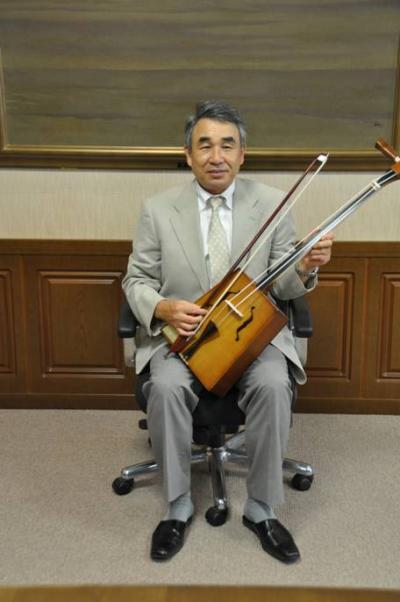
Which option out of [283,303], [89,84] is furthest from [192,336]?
[89,84]

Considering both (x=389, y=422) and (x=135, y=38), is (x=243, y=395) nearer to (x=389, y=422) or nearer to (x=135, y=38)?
(x=389, y=422)

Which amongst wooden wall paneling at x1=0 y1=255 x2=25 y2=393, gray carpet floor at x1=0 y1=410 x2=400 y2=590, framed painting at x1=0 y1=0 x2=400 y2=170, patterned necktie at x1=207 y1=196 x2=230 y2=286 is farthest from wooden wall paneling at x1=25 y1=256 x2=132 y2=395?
patterned necktie at x1=207 y1=196 x2=230 y2=286

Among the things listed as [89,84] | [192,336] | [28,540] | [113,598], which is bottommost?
[28,540]

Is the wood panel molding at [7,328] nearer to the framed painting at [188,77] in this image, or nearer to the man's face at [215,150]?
the framed painting at [188,77]

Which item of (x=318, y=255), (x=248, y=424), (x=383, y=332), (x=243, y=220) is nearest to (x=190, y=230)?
(x=243, y=220)

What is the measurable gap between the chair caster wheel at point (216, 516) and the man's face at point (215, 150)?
3.38 feet

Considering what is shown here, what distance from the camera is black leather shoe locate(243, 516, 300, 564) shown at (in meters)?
1.97

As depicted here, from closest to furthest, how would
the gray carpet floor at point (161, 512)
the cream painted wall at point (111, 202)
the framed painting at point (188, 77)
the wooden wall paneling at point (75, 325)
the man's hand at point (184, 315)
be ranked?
the gray carpet floor at point (161, 512)
the man's hand at point (184, 315)
the framed painting at point (188, 77)
the cream painted wall at point (111, 202)
the wooden wall paneling at point (75, 325)

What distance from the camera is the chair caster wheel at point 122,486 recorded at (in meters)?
2.32

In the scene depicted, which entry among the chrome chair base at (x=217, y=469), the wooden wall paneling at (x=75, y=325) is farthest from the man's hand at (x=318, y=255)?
the wooden wall paneling at (x=75, y=325)

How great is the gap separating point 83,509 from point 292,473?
0.73 metres

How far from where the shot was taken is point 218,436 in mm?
2336

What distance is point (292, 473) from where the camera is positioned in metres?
2.42

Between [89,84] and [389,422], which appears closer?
[89,84]
